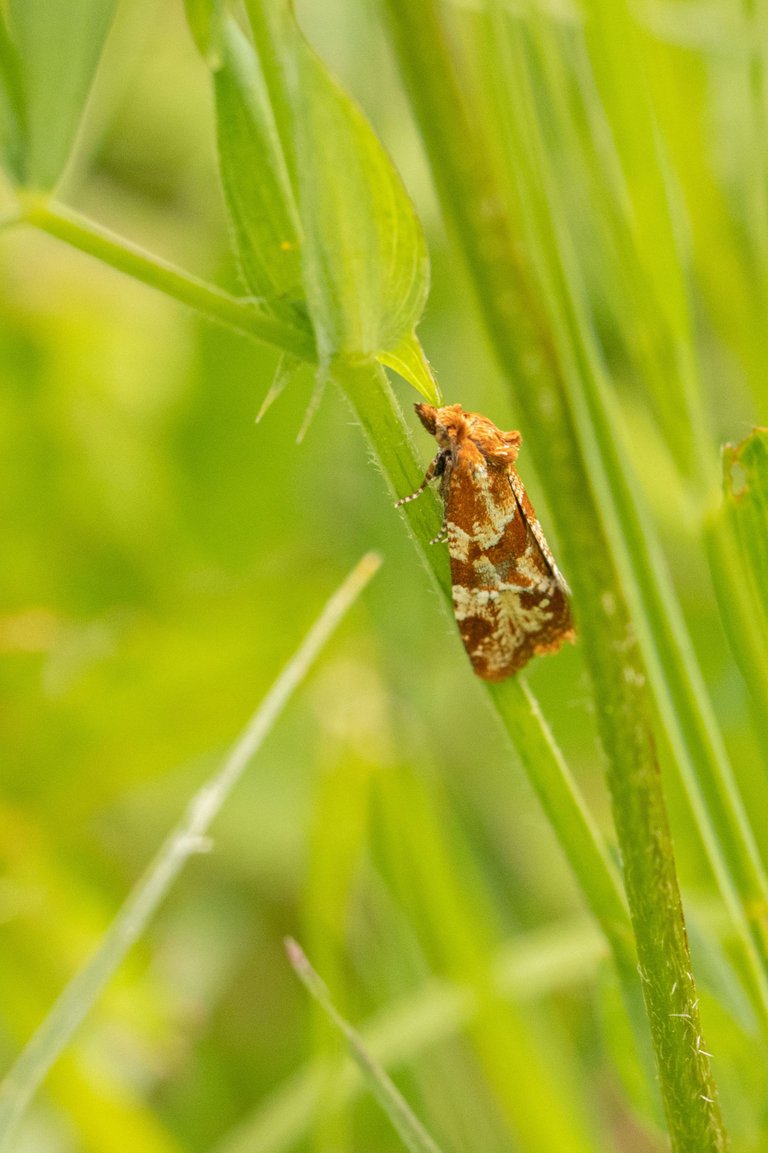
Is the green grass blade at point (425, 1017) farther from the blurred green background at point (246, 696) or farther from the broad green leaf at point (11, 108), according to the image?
the broad green leaf at point (11, 108)

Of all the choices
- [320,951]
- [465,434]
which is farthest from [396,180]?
[320,951]

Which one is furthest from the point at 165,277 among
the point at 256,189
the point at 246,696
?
the point at 246,696

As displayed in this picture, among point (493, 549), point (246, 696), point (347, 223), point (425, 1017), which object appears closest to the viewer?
point (347, 223)

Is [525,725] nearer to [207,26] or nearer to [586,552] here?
[586,552]

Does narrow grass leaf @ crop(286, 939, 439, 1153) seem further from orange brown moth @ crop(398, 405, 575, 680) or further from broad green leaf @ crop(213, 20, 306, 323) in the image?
broad green leaf @ crop(213, 20, 306, 323)

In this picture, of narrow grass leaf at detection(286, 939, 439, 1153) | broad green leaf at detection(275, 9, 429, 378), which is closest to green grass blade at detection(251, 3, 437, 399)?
broad green leaf at detection(275, 9, 429, 378)

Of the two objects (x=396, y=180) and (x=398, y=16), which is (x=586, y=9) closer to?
(x=398, y=16)
